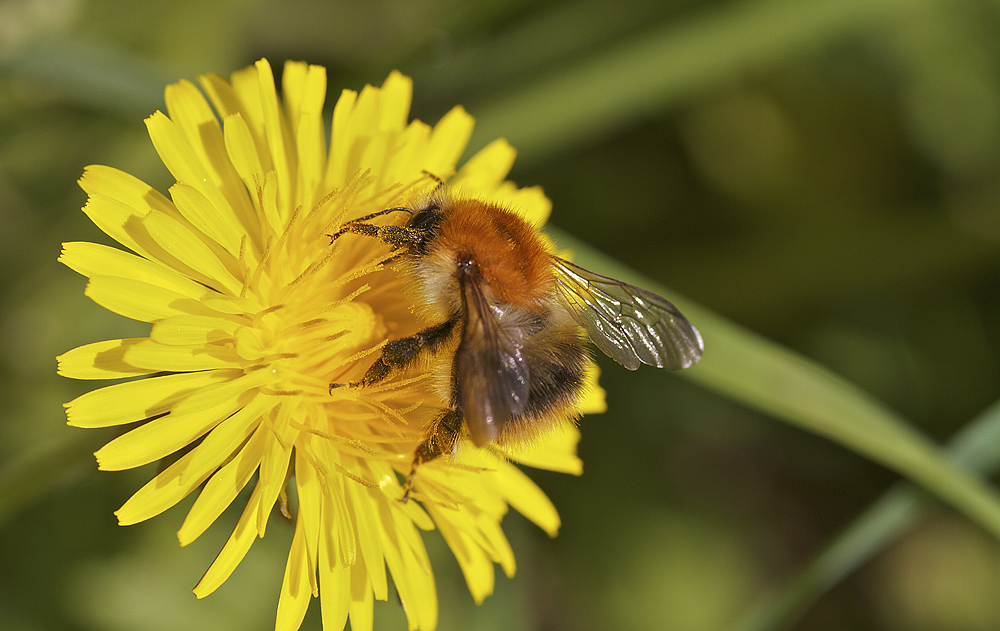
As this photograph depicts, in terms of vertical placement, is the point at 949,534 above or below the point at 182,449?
below

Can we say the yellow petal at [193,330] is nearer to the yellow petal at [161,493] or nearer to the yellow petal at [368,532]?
the yellow petal at [161,493]

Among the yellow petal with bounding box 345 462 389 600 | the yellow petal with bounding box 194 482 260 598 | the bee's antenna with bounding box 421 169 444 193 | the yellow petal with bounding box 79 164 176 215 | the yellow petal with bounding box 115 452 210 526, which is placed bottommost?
the yellow petal with bounding box 345 462 389 600

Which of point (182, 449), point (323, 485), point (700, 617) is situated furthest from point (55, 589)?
point (700, 617)

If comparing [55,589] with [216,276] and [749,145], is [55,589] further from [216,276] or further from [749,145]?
[749,145]

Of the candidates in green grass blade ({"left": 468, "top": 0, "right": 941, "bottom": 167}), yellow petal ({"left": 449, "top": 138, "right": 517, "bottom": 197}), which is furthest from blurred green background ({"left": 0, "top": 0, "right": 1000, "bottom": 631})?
yellow petal ({"left": 449, "top": 138, "right": 517, "bottom": 197})

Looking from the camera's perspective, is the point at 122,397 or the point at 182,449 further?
the point at 182,449

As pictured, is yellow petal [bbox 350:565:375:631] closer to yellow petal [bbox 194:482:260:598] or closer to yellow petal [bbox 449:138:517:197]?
yellow petal [bbox 194:482:260:598]

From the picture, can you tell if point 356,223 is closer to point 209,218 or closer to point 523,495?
point 209,218

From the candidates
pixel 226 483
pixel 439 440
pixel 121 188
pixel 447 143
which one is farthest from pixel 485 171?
pixel 226 483
